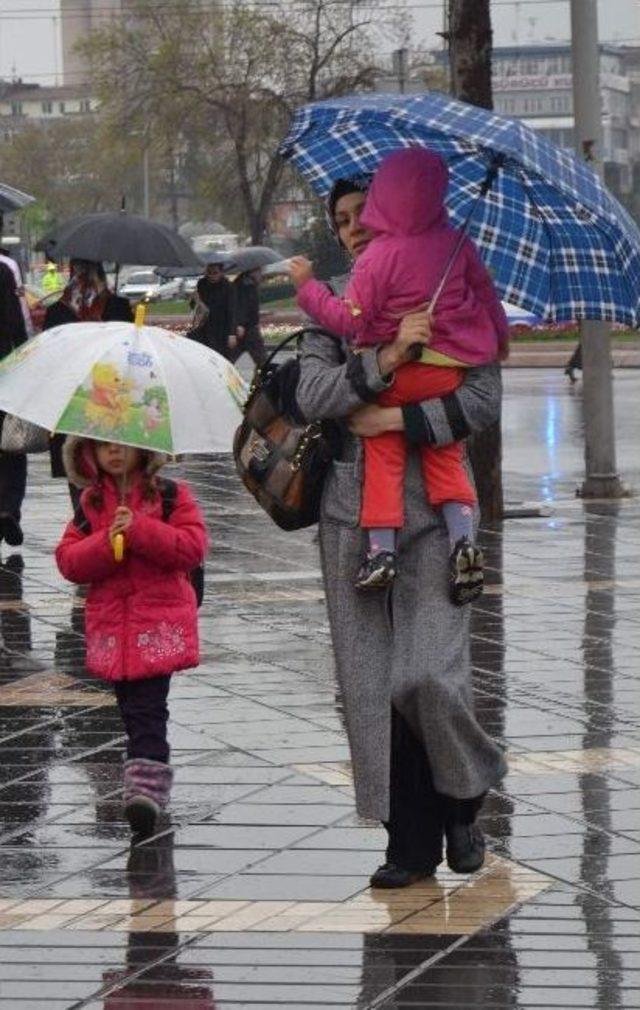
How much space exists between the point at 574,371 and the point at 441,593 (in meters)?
25.4

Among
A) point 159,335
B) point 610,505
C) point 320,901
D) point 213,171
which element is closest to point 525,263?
point 159,335

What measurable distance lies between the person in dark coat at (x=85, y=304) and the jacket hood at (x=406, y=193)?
6.93 metres

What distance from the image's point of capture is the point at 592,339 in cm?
1598

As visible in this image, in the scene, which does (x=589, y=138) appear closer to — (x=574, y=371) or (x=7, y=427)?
(x=7, y=427)

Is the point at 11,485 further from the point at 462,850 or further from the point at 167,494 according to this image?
the point at 462,850

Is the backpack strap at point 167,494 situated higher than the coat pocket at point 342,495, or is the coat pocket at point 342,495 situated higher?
the coat pocket at point 342,495

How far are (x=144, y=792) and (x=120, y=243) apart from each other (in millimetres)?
7283

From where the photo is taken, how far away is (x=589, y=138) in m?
15.9

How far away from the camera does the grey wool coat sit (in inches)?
237

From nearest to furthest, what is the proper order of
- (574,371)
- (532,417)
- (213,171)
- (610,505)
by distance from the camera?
(610,505)
(532,417)
(574,371)
(213,171)

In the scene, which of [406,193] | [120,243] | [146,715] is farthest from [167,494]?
[120,243]

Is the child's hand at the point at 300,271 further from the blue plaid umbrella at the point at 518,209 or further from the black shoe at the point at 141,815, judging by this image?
the black shoe at the point at 141,815

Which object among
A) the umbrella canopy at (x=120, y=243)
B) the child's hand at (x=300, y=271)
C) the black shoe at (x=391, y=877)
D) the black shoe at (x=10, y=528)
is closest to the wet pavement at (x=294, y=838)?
the black shoe at (x=391, y=877)

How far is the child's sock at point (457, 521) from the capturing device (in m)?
6.02
